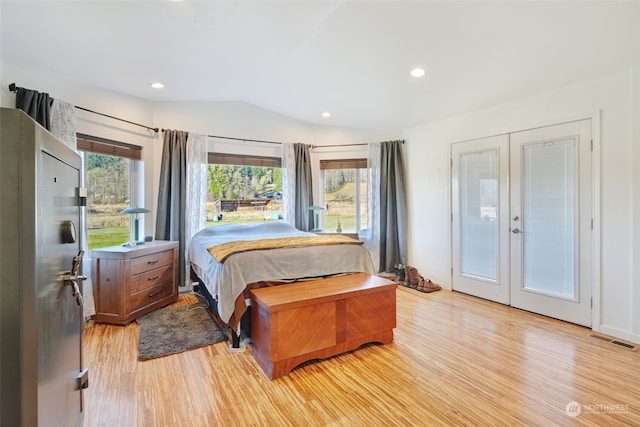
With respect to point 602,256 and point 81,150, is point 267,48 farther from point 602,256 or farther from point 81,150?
point 602,256

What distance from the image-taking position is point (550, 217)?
3191mm

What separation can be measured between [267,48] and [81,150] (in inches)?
89.4

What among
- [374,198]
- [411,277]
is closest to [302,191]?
[374,198]

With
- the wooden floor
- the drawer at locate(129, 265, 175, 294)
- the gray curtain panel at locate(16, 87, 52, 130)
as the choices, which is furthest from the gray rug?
the gray curtain panel at locate(16, 87, 52, 130)

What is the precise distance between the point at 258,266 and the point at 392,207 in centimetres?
285


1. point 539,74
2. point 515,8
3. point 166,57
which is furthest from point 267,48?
point 539,74

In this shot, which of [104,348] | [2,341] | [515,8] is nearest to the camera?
[2,341]

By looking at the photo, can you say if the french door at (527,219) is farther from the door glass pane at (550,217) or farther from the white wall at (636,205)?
the white wall at (636,205)

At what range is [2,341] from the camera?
770mm

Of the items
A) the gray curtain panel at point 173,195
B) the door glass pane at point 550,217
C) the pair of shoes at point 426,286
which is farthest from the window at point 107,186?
the door glass pane at point 550,217

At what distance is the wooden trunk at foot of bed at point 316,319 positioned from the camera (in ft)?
6.91

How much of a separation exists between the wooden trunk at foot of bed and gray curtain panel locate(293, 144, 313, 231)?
2157mm

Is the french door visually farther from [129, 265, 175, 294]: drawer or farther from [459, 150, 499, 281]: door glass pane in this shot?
[129, 265, 175, 294]: drawer

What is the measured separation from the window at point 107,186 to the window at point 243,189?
1.01m
